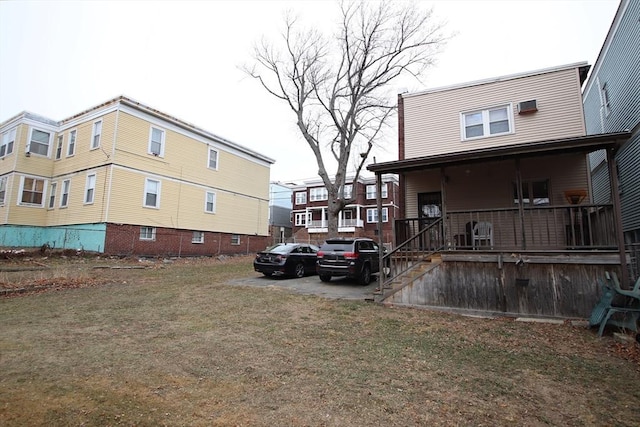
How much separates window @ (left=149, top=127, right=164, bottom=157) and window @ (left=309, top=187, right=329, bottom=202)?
24.9 meters

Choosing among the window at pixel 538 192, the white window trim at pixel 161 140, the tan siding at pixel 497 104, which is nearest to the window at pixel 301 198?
the white window trim at pixel 161 140

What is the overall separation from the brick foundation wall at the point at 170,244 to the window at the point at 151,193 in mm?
1544

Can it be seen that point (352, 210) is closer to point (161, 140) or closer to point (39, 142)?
point (161, 140)

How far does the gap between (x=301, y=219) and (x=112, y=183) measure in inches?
1176

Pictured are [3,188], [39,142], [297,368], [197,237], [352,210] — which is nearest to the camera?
[297,368]

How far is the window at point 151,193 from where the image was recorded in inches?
795

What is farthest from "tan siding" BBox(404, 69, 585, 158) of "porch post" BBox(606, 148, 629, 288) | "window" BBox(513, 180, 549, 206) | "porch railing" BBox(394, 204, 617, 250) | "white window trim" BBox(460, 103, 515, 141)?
"porch post" BBox(606, 148, 629, 288)

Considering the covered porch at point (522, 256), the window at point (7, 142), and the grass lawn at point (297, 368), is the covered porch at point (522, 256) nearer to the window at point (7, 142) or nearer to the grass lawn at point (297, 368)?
the grass lawn at point (297, 368)

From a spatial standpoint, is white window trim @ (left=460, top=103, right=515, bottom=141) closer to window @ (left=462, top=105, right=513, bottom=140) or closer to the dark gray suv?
window @ (left=462, top=105, right=513, bottom=140)

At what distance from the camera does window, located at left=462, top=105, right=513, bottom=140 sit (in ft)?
41.1

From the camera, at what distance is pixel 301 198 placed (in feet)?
155

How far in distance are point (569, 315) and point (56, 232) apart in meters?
25.3

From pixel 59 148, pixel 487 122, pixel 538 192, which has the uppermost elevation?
pixel 59 148

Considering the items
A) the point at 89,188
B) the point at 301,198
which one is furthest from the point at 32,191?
the point at 301,198
